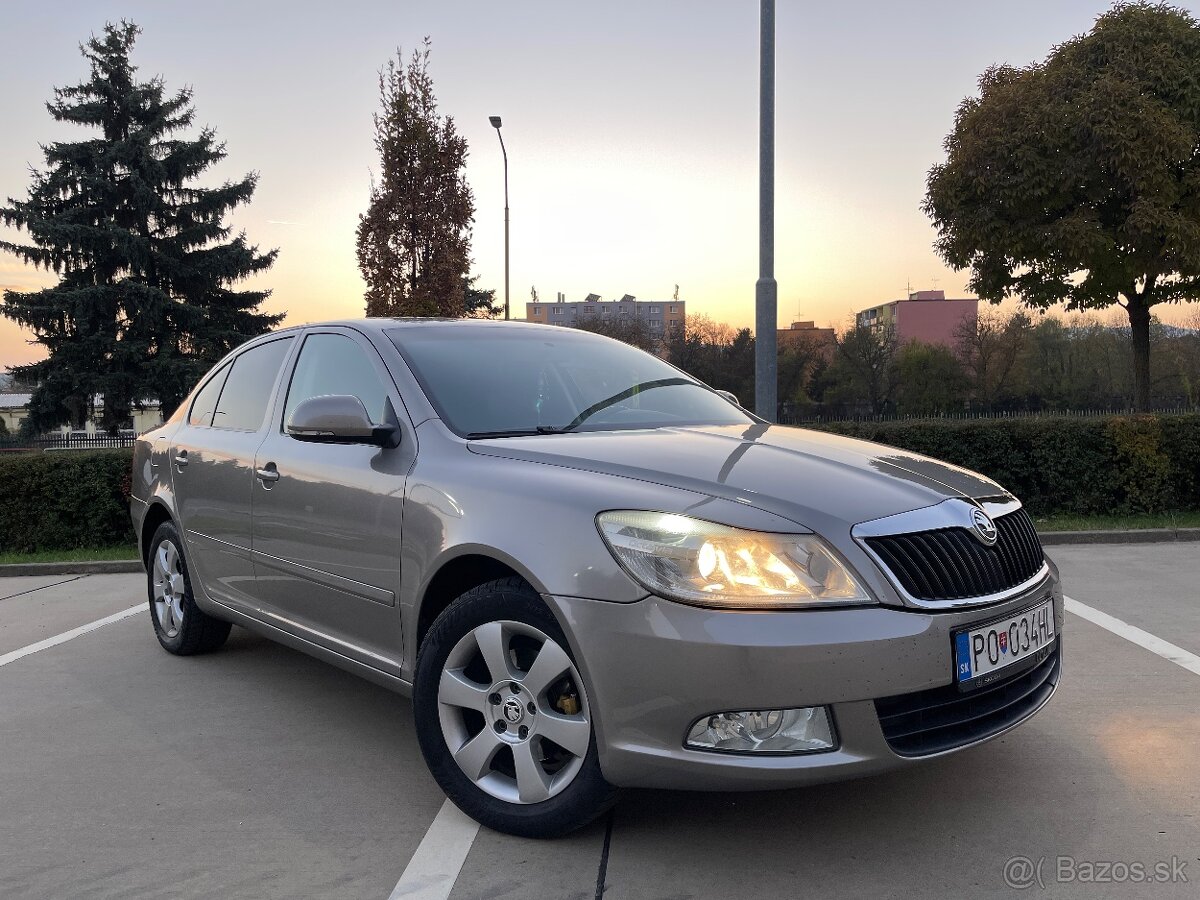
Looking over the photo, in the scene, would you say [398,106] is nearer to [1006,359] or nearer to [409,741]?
[409,741]

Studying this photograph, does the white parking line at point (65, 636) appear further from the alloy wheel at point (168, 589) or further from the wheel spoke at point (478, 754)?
the wheel spoke at point (478, 754)

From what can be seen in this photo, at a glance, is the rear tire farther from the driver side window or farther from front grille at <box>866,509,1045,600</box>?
front grille at <box>866,509,1045,600</box>

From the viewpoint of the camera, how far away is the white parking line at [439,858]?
2586 millimetres

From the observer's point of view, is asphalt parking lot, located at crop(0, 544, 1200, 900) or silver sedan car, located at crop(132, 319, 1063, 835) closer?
silver sedan car, located at crop(132, 319, 1063, 835)

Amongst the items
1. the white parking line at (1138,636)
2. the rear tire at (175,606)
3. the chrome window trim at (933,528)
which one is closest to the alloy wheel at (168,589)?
the rear tire at (175,606)

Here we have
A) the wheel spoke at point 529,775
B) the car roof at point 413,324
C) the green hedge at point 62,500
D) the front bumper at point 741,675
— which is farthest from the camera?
the green hedge at point 62,500

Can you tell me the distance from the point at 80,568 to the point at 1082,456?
9003 millimetres

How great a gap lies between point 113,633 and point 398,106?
612 inches

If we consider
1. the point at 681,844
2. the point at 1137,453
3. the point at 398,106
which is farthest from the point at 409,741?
the point at 398,106

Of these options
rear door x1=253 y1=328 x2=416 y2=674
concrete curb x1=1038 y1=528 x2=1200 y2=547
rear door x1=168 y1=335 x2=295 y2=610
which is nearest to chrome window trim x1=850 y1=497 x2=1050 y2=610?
rear door x1=253 y1=328 x2=416 y2=674

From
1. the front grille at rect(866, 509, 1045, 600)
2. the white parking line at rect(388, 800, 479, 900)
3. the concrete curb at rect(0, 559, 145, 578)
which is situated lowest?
the concrete curb at rect(0, 559, 145, 578)

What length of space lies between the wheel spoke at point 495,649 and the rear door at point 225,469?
1.70 m

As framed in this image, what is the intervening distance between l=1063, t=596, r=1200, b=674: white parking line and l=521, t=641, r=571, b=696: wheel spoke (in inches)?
130

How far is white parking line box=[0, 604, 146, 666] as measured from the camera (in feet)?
17.6
